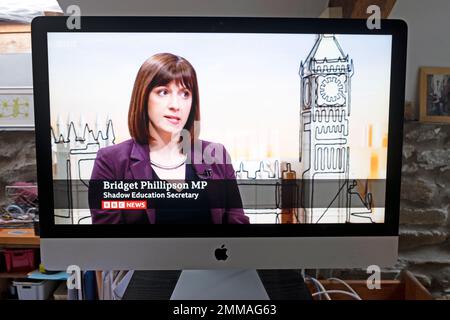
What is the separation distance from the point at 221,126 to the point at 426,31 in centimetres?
81

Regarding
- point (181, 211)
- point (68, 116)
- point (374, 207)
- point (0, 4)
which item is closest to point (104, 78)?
point (68, 116)

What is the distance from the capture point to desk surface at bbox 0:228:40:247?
3.69ft

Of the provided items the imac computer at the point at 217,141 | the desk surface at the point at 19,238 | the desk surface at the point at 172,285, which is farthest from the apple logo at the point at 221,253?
the desk surface at the point at 19,238

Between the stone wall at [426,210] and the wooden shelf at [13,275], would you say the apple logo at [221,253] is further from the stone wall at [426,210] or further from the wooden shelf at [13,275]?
the wooden shelf at [13,275]

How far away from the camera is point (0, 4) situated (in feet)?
4.08

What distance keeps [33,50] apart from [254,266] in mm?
538

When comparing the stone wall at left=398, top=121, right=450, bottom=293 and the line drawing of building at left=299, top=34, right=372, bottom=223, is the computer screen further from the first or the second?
the stone wall at left=398, top=121, right=450, bottom=293

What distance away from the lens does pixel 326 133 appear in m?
0.63

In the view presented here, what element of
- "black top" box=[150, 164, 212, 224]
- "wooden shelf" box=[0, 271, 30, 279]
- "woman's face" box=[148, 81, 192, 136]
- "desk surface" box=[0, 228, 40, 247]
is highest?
"woman's face" box=[148, 81, 192, 136]

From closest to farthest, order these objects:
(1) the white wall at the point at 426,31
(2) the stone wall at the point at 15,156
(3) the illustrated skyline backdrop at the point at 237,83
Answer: (3) the illustrated skyline backdrop at the point at 237,83
(1) the white wall at the point at 426,31
(2) the stone wall at the point at 15,156

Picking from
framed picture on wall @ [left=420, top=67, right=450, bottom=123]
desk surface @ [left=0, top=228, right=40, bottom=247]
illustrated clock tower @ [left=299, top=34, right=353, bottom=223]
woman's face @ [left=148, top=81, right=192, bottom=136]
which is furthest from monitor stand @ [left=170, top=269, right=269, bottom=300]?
framed picture on wall @ [left=420, top=67, right=450, bottom=123]

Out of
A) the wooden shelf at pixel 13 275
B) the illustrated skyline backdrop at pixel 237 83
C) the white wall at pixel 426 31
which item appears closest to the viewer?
the illustrated skyline backdrop at pixel 237 83

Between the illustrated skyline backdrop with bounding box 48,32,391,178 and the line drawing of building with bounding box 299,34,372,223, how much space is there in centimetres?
1

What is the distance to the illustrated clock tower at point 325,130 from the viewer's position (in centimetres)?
62
